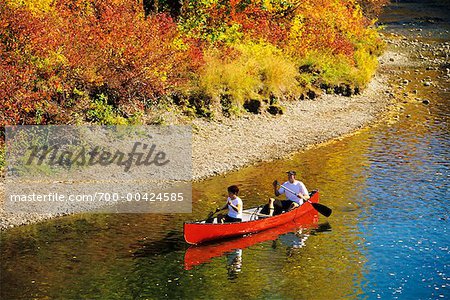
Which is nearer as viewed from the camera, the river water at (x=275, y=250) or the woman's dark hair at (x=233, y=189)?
the river water at (x=275, y=250)

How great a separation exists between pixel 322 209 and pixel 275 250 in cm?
340

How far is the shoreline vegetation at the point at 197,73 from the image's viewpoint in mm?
30266

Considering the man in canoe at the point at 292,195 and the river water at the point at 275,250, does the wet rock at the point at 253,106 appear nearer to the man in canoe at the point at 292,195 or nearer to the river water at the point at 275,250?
the river water at the point at 275,250

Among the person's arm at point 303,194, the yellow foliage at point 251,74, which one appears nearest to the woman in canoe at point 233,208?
the person's arm at point 303,194

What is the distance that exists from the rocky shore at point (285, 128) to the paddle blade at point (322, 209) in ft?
20.7

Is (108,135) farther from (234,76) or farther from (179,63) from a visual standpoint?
(234,76)

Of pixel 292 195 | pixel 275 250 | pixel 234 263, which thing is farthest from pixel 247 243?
pixel 292 195

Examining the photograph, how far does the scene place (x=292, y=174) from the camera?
2562 cm

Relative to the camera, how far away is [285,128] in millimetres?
36781

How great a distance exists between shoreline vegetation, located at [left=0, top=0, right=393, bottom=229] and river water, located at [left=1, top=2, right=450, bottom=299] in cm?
245

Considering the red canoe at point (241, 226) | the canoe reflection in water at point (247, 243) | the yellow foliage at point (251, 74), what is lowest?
the canoe reflection in water at point (247, 243)

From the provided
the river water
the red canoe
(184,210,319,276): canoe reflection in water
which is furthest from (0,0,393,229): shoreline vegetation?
(184,210,319,276): canoe reflection in water

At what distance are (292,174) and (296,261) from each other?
4.98 metres

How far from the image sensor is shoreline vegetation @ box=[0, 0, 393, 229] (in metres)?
30.3
